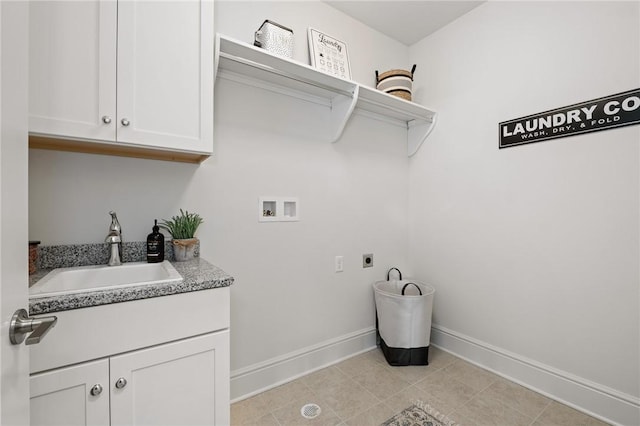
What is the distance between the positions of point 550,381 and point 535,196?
116 centimetres

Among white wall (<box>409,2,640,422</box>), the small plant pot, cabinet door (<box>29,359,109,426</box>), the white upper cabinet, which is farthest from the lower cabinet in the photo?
white wall (<box>409,2,640,422</box>)

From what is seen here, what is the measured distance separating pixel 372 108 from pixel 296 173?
2.83 feet

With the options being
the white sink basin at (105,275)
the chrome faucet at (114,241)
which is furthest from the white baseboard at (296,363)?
the chrome faucet at (114,241)

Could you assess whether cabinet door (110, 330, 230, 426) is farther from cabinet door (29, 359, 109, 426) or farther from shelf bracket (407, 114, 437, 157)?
shelf bracket (407, 114, 437, 157)

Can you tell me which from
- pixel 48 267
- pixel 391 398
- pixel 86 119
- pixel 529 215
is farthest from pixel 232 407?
pixel 529 215

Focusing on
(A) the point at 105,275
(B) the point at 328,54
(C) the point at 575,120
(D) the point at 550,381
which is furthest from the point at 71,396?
(C) the point at 575,120

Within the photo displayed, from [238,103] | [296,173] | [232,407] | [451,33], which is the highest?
[451,33]

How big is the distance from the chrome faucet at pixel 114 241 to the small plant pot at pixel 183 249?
0.78 ft

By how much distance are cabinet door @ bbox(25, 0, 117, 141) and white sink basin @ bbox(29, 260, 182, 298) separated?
0.58 metres

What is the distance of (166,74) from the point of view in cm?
129

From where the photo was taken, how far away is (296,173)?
2.06m

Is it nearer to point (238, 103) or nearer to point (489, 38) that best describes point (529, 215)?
point (489, 38)

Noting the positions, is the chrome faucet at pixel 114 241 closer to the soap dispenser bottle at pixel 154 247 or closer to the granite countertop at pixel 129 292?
the soap dispenser bottle at pixel 154 247

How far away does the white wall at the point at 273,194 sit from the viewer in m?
1.43
